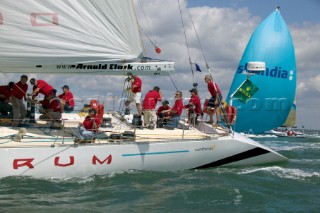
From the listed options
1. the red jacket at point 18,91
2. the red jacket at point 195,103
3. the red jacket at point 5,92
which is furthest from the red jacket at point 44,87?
the red jacket at point 195,103

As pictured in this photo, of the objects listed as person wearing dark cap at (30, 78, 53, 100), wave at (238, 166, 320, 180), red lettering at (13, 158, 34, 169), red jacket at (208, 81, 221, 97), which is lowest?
wave at (238, 166, 320, 180)

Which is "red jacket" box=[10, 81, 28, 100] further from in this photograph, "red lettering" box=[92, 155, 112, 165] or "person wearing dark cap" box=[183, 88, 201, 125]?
"person wearing dark cap" box=[183, 88, 201, 125]

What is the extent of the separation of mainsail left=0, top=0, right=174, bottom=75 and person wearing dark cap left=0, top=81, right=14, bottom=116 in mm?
1362

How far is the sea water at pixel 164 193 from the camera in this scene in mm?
6988

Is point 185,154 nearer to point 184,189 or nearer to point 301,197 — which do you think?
point 184,189

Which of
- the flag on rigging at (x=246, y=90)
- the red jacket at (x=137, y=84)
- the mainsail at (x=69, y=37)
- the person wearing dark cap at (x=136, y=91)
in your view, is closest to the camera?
the mainsail at (x=69, y=37)

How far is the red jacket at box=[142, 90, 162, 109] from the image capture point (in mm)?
11071

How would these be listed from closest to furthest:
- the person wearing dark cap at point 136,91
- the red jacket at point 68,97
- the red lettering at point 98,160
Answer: the red lettering at point 98,160
the red jacket at point 68,97
the person wearing dark cap at point 136,91

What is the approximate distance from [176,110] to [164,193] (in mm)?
3816

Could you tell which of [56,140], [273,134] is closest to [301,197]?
[56,140]

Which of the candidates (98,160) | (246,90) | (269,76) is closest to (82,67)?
(98,160)

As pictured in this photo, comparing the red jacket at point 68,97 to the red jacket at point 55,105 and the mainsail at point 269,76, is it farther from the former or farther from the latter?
the mainsail at point 269,76

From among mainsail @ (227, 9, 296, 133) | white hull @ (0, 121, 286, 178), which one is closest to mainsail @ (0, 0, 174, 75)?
white hull @ (0, 121, 286, 178)

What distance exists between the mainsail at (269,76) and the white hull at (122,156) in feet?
65.4
